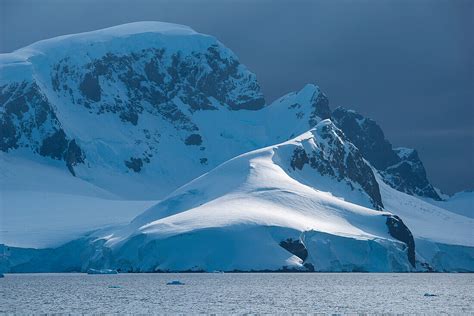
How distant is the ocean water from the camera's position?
101562mm

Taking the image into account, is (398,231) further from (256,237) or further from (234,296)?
(234,296)

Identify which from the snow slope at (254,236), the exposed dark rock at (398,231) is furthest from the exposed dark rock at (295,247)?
the exposed dark rock at (398,231)

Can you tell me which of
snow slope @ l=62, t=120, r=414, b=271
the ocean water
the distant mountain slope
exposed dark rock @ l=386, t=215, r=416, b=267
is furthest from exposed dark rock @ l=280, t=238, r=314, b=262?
exposed dark rock @ l=386, t=215, r=416, b=267

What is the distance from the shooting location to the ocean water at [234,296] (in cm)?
10156

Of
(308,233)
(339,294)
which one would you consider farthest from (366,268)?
(339,294)

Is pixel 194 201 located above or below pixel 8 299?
above

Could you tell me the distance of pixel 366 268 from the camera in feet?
598

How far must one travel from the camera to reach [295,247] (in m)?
170

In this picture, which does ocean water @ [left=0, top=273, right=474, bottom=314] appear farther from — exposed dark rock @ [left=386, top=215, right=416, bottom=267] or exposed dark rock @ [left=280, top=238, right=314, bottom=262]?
exposed dark rock @ [left=386, top=215, right=416, bottom=267]

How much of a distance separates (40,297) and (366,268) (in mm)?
77053

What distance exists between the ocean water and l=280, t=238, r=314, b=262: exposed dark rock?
10.2m

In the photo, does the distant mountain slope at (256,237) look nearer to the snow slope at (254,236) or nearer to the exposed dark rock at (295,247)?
the exposed dark rock at (295,247)

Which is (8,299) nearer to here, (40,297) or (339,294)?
(40,297)

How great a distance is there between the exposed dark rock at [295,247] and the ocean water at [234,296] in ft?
33.6
